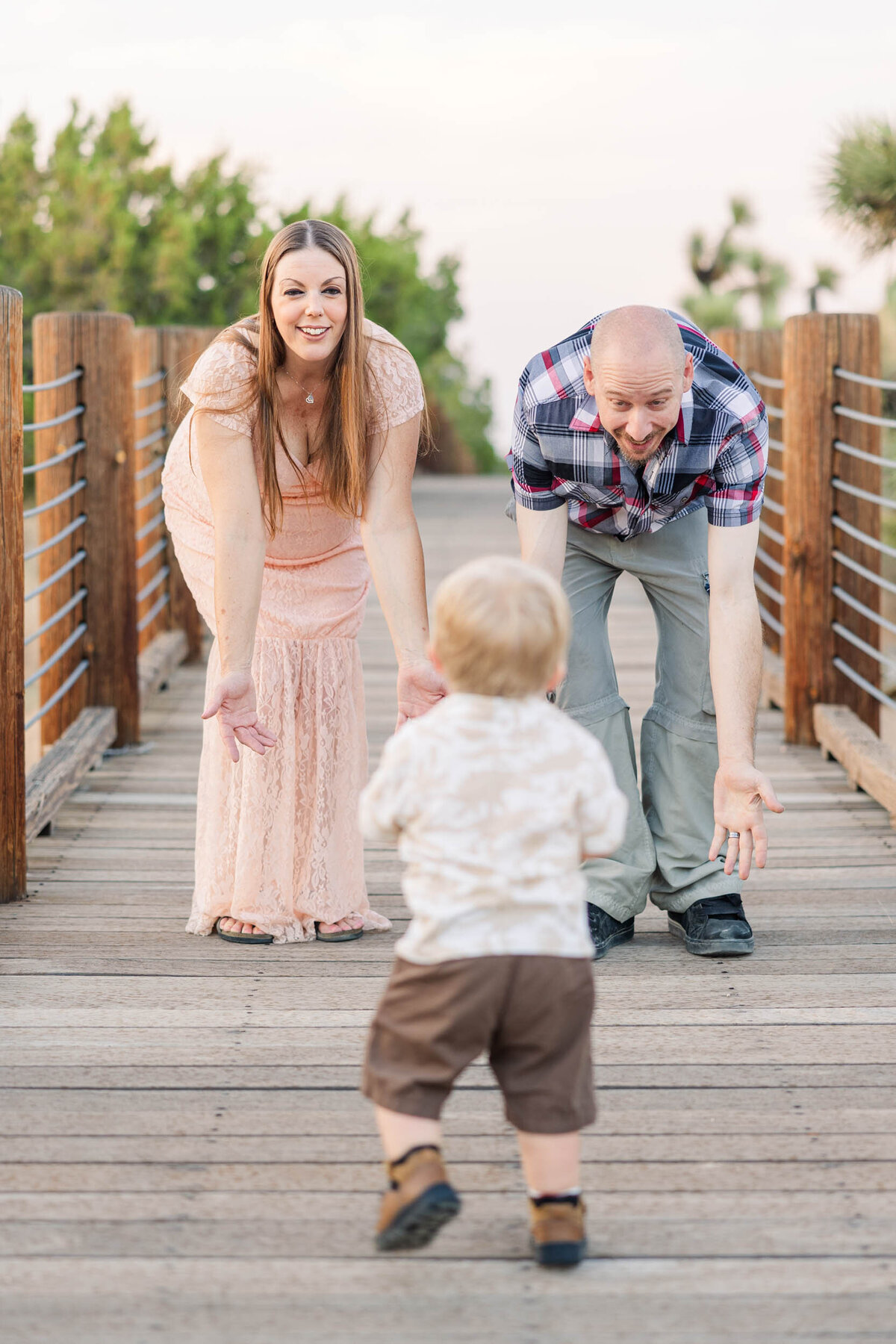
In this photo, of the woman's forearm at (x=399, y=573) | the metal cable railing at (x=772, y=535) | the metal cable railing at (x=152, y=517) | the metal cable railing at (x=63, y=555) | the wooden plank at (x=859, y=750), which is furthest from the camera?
the metal cable railing at (x=152, y=517)

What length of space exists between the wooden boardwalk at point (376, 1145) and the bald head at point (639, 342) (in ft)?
3.36

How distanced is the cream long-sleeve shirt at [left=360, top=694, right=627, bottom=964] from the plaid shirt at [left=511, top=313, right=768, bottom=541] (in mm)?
963

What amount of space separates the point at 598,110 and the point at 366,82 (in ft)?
10.8

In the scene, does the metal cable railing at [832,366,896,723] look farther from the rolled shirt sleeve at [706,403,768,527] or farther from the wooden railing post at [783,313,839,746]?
the rolled shirt sleeve at [706,403,768,527]

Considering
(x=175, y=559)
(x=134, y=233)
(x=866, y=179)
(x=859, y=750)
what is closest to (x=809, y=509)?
(x=859, y=750)

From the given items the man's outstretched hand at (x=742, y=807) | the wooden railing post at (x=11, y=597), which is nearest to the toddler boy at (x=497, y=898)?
the man's outstretched hand at (x=742, y=807)

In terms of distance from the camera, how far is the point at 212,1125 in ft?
6.76

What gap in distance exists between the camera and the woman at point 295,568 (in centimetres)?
268

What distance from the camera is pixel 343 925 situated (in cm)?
291

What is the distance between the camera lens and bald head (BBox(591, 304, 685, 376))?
7.61ft

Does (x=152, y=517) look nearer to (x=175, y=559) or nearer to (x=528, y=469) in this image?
Result: (x=175, y=559)

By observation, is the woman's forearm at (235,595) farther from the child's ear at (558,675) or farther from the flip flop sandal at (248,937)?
the child's ear at (558,675)

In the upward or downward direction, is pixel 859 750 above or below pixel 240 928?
above

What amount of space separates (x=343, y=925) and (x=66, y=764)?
3.96ft
